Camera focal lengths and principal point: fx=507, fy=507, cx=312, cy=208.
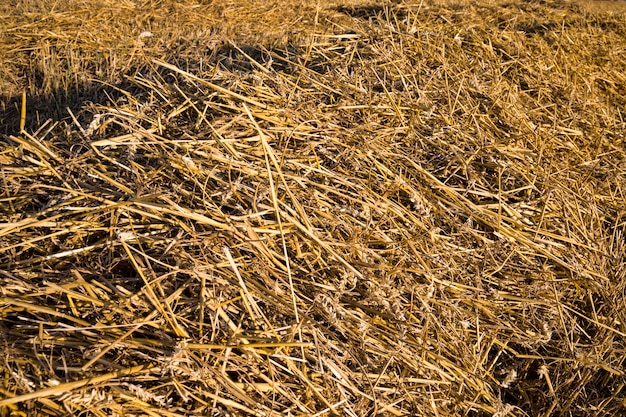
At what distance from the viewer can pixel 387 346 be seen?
1465 mm

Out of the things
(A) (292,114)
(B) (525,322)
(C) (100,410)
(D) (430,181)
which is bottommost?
(B) (525,322)

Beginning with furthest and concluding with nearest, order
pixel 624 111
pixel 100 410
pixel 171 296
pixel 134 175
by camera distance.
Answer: pixel 624 111
pixel 134 175
pixel 171 296
pixel 100 410

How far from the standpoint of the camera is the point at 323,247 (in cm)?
154

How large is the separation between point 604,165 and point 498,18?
5.52ft

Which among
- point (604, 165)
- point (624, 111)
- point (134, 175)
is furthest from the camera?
point (624, 111)

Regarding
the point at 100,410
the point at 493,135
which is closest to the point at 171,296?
the point at 100,410

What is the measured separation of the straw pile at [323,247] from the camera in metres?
1.26

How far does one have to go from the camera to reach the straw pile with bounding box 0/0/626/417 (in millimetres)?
1264

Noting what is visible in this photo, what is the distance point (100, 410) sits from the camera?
3.65ft

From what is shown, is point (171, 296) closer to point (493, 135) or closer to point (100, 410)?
point (100, 410)

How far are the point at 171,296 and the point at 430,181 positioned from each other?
41.3 inches

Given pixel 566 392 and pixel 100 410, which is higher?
pixel 100 410

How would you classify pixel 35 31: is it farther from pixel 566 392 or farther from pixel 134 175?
pixel 566 392

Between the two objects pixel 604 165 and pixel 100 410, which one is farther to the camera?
pixel 604 165
